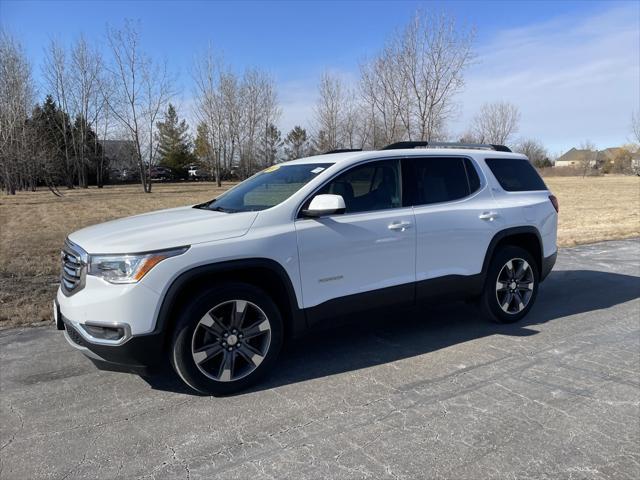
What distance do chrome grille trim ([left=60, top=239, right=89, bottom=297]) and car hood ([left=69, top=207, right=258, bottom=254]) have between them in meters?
0.05

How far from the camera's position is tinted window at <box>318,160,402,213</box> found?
4.18 meters

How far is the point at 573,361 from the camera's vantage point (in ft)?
13.6

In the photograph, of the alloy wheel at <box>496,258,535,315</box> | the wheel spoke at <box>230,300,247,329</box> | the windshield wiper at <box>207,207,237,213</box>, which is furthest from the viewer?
the alloy wheel at <box>496,258,535,315</box>

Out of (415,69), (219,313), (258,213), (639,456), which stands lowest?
(639,456)

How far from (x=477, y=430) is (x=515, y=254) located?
2.55 meters

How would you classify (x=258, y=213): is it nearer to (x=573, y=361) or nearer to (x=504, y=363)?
(x=504, y=363)

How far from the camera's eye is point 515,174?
543 cm

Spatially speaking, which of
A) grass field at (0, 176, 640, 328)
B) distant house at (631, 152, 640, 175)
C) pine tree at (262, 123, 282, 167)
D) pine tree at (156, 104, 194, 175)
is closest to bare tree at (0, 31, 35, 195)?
grass field at (0, 176, 640, 328)

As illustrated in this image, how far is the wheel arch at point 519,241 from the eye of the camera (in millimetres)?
4918

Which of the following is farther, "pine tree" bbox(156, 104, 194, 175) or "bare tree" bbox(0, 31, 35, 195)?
"pine tree" bbox(156, 104, 194, 175)

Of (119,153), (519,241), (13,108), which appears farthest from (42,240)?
(119,153)

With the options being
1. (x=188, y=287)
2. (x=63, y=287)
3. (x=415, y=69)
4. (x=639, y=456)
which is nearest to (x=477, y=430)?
(x=639, y=456)

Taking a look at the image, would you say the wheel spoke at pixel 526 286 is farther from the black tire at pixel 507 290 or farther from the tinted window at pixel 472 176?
the tinted window at pixel 472 176

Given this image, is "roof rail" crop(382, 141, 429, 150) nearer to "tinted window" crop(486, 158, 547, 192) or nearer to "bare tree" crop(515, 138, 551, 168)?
"tinted window" crop(486, 158, 547, 192)
